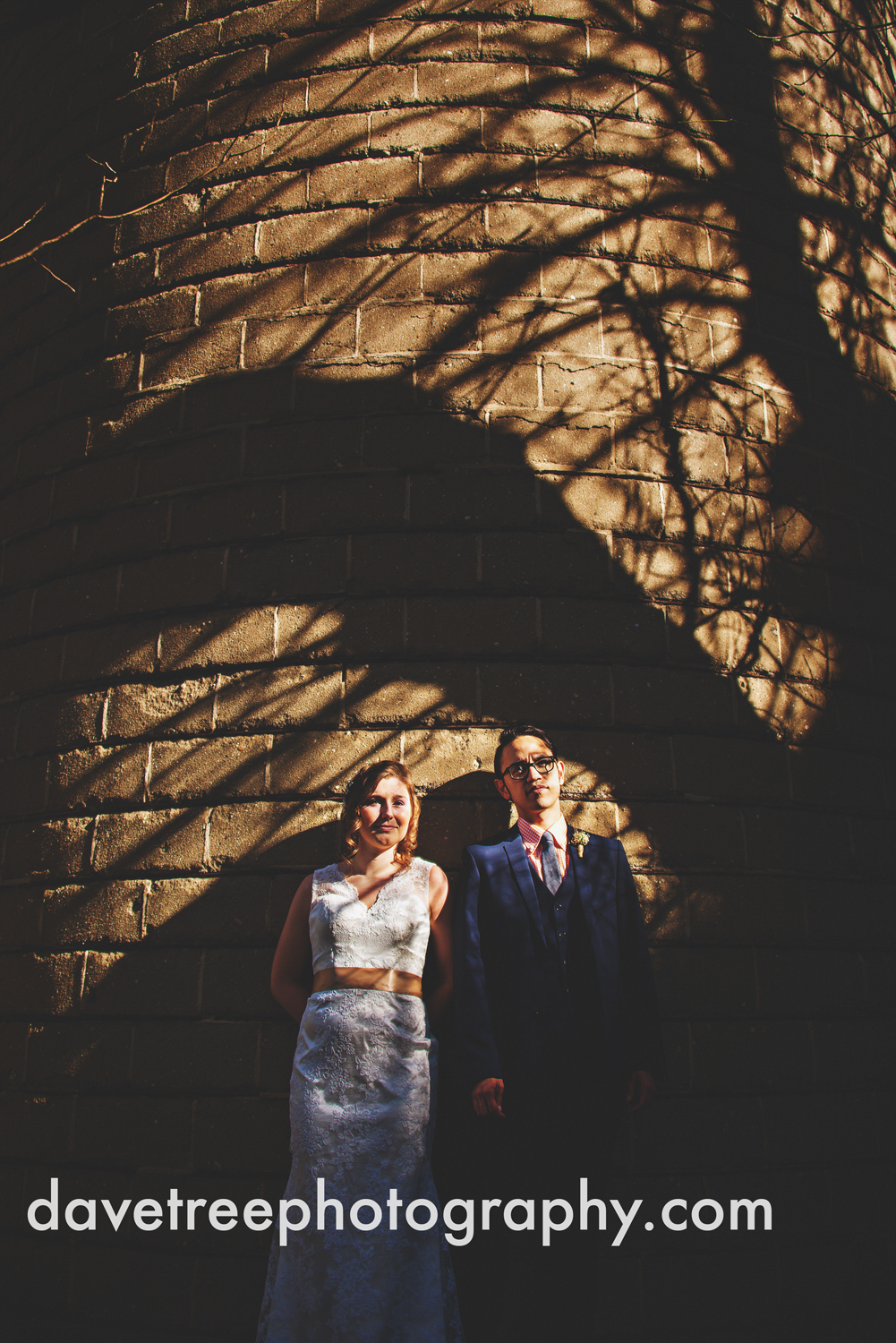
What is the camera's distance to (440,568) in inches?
131

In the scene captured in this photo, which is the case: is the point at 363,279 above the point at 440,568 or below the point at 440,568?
above

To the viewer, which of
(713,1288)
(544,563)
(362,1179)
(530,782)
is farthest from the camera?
(544,563)

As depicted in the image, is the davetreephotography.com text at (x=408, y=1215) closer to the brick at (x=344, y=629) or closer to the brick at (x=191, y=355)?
the brick at (x=344, y=629)

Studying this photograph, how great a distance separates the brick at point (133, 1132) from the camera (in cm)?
292

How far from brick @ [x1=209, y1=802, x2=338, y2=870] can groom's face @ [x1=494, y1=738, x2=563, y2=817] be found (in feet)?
2.26

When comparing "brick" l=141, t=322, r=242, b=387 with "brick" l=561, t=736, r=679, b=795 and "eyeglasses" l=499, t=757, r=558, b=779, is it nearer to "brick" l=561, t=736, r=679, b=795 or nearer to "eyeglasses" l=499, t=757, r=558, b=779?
"brick" l=561, t=736, r=679, b=795

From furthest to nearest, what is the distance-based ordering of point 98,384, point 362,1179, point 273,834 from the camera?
point 98,384 < point 273,834 < point 362,1179

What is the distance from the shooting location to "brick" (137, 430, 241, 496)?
353 cm

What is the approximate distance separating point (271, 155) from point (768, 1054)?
4387 mm

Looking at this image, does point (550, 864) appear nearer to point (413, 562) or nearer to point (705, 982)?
point (705, 982)

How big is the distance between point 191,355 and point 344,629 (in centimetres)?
152

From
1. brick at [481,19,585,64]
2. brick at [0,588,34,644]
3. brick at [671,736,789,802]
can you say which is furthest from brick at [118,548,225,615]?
brick at [481,19,585,64]

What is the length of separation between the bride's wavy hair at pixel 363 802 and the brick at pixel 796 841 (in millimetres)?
1351

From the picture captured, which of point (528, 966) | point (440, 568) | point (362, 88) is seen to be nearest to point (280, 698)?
point (440, 568)
